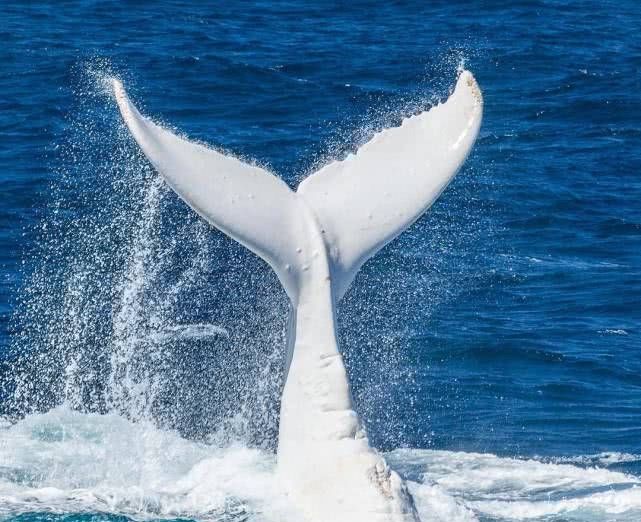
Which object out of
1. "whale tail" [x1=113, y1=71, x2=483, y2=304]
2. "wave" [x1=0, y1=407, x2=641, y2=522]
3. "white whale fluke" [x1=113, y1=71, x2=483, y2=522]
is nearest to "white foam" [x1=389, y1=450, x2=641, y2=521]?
"wave" [x1=0, y1=407, x2=641, y2=522]

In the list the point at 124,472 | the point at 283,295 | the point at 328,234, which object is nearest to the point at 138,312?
the point at 283,295

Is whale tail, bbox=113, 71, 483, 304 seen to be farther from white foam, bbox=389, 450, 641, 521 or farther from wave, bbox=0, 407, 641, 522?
white foam, bbox=389, 450, 641, 521

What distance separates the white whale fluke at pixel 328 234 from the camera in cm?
1154

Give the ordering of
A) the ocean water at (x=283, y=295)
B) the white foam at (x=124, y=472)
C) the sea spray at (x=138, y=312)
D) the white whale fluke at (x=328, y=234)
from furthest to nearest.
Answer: the sea spray at (x=138, y=312) < the ocean water at (x=283, y=295) < the white foam at (x=124, y=472) < the white whale fluke at (x=328, y=234)

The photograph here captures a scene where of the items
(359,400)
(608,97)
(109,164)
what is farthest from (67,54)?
(359,400)

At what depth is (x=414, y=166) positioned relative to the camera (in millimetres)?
12523

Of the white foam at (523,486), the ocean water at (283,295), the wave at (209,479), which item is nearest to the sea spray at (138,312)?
the ocean water at (283,295)

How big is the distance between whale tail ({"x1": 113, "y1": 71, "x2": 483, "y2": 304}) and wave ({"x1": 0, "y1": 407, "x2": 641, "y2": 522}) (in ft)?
6.98

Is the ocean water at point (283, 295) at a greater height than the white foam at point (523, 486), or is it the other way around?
the ocean water at point (283, 295)

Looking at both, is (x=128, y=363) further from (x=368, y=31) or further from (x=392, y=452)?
(x=368, y=31)

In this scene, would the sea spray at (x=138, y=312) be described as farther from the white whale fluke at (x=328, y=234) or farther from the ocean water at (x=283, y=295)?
the white whale fluke at (x=328, y=234)

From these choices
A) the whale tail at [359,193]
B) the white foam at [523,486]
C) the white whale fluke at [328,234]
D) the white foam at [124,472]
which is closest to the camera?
the white whale fluke at [328,234]

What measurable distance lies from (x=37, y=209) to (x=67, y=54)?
876 centimetres

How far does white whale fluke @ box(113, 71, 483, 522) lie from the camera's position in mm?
11539
